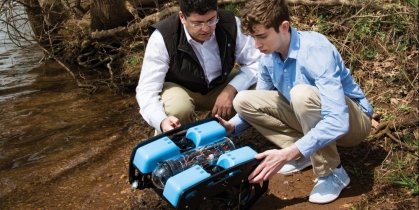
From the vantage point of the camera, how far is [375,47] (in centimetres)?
462

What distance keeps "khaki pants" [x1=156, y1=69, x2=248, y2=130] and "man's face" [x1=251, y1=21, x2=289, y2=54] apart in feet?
3.05

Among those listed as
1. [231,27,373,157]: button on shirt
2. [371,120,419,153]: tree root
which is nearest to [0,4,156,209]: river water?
[231,27,373,157]: button on shirt

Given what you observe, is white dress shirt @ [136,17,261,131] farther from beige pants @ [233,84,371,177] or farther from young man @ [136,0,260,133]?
beige pants @ [233,84,371,177]

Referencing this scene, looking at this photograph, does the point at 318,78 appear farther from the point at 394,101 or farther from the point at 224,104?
the point at 394,101

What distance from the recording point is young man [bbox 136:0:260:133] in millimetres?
3504

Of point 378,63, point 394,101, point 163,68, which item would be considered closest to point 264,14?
point 163,68

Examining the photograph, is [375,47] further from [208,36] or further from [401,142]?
[208,36]

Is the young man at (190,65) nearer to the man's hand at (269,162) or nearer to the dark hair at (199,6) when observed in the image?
the dark hair at (199,6)

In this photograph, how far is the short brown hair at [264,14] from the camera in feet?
9.19

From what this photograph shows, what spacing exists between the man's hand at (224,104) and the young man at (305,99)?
254 mm

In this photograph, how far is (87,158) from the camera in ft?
13.8

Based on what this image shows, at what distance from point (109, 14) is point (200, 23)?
142 inches

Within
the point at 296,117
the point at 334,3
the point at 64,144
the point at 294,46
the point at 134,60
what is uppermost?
the point at 294,46

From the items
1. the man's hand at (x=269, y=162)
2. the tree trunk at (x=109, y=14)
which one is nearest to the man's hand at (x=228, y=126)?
the man's hand at (x=269, y=162)
